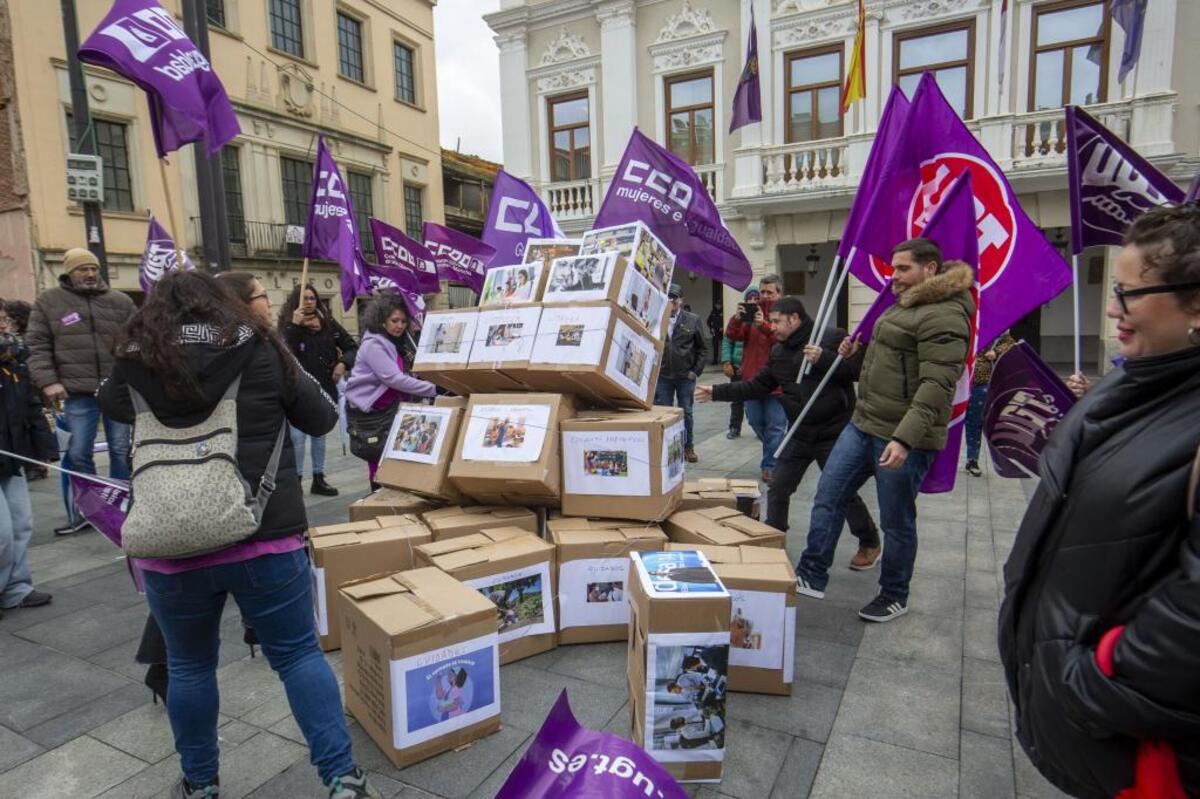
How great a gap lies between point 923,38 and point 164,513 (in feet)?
54.0

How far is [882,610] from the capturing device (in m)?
3.64

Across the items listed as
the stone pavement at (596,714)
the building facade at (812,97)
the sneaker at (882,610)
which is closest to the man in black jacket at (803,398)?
the stone pavement at (596,714)

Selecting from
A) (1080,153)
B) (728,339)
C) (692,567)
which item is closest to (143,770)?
(692,567)

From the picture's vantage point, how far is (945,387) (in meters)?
3.25

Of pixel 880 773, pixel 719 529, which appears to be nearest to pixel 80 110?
pixel 719 529

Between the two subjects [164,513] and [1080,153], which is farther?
[1080,153]

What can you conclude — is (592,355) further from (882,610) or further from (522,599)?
(882,610)

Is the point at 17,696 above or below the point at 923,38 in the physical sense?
below

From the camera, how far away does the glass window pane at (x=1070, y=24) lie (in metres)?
13.0

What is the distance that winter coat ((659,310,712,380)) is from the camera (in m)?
7.56

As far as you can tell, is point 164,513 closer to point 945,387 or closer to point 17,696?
point 17,696

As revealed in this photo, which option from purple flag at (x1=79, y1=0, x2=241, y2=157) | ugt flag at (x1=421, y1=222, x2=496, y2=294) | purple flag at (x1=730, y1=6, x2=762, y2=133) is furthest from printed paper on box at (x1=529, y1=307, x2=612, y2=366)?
purple flag at (x1=730, y1=6, x2=762, y2=133)

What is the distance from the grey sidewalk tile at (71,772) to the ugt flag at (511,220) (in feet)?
17.2

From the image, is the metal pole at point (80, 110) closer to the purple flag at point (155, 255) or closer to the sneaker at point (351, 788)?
the purple flag at point (155, 255)
